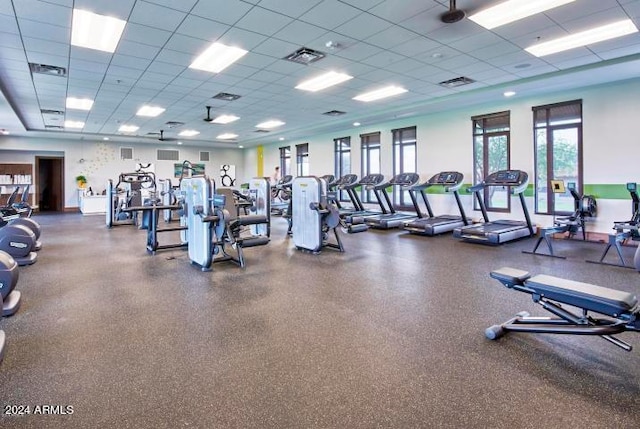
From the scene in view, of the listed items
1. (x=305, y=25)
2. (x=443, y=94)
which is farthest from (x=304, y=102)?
(x=305, y=25)

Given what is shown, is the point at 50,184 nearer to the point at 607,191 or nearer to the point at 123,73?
the point at 123,73

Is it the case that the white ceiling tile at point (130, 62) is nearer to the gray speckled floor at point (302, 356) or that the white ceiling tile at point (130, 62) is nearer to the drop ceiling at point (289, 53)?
the drop ceiling at point (289, 53)

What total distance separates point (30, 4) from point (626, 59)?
8094 mm

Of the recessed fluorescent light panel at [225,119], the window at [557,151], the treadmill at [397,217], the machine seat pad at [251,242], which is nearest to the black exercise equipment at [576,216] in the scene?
the window at [557,151]

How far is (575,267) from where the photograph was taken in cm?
486

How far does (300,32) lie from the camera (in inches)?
187

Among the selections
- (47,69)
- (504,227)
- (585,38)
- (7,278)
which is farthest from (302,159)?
(7,278)

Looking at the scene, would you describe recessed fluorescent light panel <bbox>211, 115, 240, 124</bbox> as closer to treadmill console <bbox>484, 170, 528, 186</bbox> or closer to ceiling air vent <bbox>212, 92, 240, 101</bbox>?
ceiling air vent <bbox>212, 92, 240, 101</bbox>

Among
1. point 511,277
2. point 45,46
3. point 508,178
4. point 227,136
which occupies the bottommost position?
point 511,277

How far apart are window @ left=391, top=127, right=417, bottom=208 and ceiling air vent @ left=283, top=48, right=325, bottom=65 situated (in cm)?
527

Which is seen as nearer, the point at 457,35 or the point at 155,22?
the point at 155,22

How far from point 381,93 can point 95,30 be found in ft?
17.7

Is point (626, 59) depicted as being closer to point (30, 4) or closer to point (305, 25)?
point (305, 25)

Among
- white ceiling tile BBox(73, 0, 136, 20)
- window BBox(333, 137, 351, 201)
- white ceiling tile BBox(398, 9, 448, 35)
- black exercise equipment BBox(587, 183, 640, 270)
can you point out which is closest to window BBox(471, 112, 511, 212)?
black exercise equipment BBox(587, 183, 640, 270)
